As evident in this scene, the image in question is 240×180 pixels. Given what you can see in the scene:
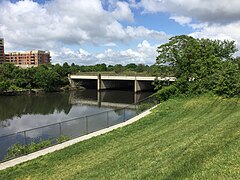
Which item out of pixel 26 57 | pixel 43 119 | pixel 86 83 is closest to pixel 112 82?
pixel 86 83

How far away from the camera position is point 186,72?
35531 mm

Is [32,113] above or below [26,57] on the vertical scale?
below

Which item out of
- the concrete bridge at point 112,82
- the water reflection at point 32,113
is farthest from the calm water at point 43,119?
the concrete bridge at point 112,82

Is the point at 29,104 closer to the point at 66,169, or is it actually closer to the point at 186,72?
the point at 186,72

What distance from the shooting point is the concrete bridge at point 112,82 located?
248 feet

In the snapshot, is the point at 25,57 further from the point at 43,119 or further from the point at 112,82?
the point at 43,119

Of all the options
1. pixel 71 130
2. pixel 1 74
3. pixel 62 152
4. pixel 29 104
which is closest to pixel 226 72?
pixel 71 130

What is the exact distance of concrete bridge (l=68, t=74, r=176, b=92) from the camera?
248 ft

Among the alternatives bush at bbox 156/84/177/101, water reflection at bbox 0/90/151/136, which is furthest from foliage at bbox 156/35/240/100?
water reflection at bbox 0/90/151/136

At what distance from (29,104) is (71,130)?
108 feet

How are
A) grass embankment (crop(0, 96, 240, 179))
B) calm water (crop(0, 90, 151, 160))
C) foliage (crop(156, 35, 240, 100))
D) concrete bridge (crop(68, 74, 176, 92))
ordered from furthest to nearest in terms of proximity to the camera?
concrete bridge (crop(68, 74, 176, 92))
foliage (crop(156, 35, 240, 100))
calm water (crop(0, 90, 151, 160))
grass embankment (crop(0, 96, 240, 179))

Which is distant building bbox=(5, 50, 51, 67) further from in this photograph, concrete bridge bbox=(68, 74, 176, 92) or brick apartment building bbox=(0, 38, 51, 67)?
concrete bridge bbox=(68, 74, 176, 92)

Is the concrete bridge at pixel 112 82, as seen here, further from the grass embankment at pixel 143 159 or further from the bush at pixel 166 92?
the grass embankment at pixel 143 159

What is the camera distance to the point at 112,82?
291 ft
